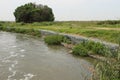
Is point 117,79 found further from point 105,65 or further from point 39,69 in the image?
point 39,69

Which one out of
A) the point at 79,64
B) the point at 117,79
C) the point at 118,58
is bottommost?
the point at 79,64

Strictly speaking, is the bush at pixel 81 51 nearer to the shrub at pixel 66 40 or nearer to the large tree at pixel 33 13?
the shrub at pixel 66 40

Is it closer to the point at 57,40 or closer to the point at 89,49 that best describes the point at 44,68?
the point at 89,49

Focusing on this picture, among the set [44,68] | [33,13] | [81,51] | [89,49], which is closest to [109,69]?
[44,68]

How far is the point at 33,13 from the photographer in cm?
6141

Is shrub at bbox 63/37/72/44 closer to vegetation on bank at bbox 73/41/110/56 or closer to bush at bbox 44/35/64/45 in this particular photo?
bush at bbox 44/35/64/45

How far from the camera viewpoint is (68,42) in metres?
26.9

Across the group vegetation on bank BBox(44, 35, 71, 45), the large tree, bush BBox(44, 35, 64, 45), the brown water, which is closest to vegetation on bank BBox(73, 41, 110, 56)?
the brown water

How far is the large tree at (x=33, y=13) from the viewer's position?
6162cm

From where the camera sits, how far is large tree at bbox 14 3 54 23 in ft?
202

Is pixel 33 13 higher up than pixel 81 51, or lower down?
higher up

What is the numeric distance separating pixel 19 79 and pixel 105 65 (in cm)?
682

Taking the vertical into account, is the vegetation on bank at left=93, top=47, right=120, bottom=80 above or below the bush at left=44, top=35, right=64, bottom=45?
above

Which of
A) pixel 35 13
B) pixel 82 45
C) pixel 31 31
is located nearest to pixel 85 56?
pixel 82 45
